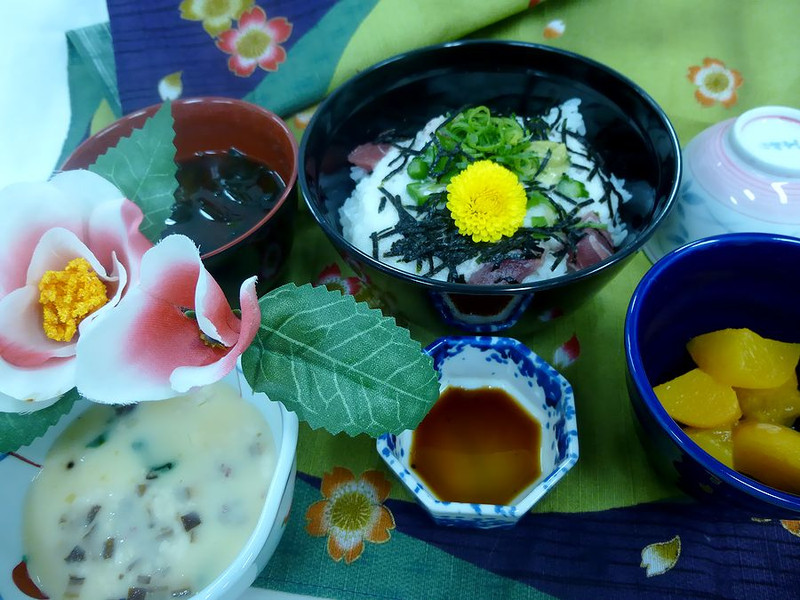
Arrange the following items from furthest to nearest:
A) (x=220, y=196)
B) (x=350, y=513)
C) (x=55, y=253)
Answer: (x=220, y=196) → (x=350, y=513) → (x=55, y=253)

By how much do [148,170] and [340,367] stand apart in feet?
1.32

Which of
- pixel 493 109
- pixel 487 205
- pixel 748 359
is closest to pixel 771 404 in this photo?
pixel 748 359

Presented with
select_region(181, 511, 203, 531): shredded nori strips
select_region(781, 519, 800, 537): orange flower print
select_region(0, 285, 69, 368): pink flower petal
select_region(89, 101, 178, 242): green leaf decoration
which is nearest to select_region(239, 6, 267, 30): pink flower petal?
select_region(89, 101, 178, 242): green leaf decoration

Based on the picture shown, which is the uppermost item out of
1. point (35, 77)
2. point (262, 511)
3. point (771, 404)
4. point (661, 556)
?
point (35, 77)

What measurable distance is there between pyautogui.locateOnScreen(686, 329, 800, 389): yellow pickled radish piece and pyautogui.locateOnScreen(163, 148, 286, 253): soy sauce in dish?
73 centimetres

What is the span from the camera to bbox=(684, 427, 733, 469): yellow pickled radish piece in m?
0.77

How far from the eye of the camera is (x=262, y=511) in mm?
659

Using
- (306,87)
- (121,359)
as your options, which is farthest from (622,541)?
(306,87)

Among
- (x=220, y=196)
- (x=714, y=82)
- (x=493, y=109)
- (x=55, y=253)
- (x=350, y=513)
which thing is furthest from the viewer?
(x=714, y=82)

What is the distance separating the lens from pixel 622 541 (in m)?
0.83

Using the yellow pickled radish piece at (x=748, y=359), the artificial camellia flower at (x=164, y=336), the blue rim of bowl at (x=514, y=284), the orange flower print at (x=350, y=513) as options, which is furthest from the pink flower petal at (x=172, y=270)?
the yellow pickled radish piece at (x=748, y=359)

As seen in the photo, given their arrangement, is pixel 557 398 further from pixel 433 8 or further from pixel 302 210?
pixel 433 8

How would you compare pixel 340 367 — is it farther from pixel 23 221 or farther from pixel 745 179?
pixel 745 179

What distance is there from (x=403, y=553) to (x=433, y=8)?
3.42ft
